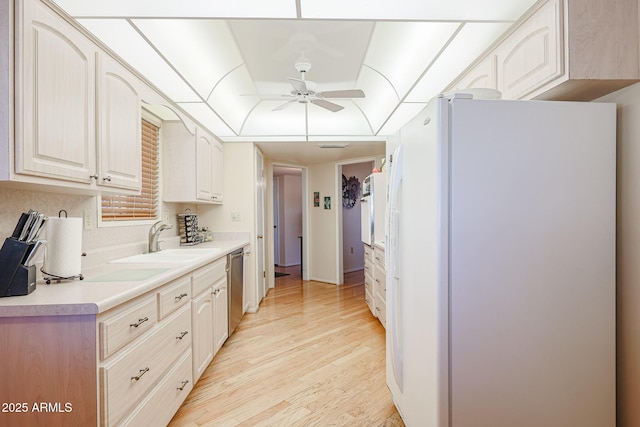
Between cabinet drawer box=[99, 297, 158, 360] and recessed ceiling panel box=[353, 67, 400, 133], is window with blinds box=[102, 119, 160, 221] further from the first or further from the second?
recessed ceiling panel box=[353, 67, 400, 133]

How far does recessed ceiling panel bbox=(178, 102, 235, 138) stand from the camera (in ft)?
8.79

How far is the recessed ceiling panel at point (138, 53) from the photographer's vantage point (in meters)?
1.57

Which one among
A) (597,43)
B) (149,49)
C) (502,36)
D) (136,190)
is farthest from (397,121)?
(136,190)

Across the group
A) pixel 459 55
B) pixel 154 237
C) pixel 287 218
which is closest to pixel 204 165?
pixel 154 237

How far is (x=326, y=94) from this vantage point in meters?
2.47

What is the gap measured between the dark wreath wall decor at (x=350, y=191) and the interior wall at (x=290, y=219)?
55.1 inches

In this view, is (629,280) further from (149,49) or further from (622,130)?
(149,49)

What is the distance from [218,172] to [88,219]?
1675mm

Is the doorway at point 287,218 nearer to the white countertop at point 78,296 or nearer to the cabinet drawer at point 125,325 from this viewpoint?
the white countertop at point 78,296

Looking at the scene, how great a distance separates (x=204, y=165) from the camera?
119 inches

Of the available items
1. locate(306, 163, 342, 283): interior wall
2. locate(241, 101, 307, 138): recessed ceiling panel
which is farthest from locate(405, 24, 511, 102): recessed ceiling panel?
locate(306, 163, 342, 283): interior wall

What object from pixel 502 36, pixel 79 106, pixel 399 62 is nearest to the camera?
pixel 79 106

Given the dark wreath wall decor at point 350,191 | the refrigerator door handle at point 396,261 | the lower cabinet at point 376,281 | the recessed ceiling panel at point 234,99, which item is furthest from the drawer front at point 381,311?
the dark wreath wall decor at point 350,191

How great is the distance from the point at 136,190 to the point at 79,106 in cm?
59
